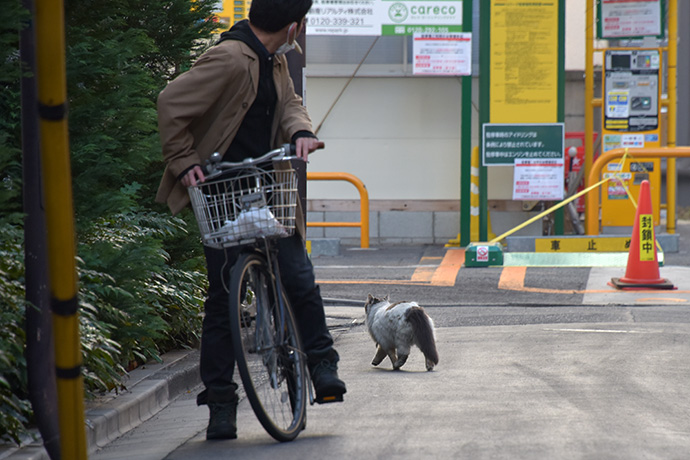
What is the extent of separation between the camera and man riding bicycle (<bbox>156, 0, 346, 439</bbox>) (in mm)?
3740

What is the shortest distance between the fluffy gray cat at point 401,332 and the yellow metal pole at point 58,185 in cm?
312

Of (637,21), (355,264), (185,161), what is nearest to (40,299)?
(185,161)

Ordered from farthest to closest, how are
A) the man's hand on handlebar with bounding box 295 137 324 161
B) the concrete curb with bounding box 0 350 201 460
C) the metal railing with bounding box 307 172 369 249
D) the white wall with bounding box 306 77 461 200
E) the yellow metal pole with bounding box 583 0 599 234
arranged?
the white wall with bounding box 306 77 461 200 < the yellow metal pole with bounding box 583 0 599 234 < the metal railing with bounding box 307 172 369 249 < the concrete curb with bounding box 0 350 201 460 < the man's hand on handlebar with bounding box 295 137 324 161

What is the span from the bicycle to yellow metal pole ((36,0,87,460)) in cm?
96

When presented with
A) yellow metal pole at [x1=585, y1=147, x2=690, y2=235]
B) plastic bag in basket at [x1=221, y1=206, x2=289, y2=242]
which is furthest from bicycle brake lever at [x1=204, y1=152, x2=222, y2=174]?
yellow metal pole at [x1=585, y1=147, x2=690, y2=235]

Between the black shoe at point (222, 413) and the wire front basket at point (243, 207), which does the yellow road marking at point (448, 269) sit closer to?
the black shoe at point (222, 413)

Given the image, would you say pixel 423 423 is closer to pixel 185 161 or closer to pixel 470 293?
pixel 185 161

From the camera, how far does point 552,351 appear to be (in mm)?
6219

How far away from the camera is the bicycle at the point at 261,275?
11.6ft

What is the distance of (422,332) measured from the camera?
553 centimetres

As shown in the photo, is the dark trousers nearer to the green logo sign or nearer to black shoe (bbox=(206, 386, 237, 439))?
black shoe (bbox=(206, 386, 237, 439))

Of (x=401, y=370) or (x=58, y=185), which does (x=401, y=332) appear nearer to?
(x=401, y=370)

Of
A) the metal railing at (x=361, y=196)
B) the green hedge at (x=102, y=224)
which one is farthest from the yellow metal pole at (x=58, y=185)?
the metal railing at (x=361, y=196)

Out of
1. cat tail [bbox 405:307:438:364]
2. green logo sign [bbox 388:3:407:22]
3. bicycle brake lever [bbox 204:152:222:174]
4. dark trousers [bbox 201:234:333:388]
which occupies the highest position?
green logo sign [bbox 388:3:407:22]
